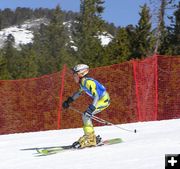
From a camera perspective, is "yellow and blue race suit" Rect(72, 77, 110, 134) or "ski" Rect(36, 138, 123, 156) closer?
"ski" Rect(36, 138, 123, 156)

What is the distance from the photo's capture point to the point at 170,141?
8.95 m

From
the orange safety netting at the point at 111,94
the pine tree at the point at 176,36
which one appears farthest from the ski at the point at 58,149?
the pine tree at the point at 176,36

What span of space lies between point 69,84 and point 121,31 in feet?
64.5

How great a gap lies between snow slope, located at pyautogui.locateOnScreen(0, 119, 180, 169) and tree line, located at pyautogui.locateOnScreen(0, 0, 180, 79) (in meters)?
20.9

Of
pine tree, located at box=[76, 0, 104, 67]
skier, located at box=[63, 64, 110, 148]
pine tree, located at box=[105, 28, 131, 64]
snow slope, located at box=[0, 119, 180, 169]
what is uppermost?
pine tree, located at box=[76, 0, 104, 67]

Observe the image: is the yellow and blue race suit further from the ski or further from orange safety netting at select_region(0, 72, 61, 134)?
orange safety netting at select_region(0, 72, 61, 134)

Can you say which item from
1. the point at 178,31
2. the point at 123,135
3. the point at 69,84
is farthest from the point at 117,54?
the point at 123,135

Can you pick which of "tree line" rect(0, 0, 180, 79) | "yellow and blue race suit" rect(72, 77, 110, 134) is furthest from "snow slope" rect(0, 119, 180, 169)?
"tree line" rect(0, 0, 180, 79)

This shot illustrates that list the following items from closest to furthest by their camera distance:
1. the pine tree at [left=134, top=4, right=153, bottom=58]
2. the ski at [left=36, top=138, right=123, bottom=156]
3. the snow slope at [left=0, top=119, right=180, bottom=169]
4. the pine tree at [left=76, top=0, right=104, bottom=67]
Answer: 1. the snow slope at [left=0, top=119, right=180, bottom=169]
2. the ski at [left=36, top=138, right=123, bottom=156]
3. the pine tree at [left=134, top=4, right=153, bottom=58]
4. the pine tree at [left=76, top=0, right=104, bottom=67]

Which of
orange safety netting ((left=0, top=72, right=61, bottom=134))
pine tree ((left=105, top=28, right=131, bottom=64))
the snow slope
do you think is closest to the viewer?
the snow slope

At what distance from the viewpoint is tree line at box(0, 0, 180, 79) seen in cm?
3469

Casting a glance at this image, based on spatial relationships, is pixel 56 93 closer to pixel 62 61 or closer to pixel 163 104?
pixel 163 104

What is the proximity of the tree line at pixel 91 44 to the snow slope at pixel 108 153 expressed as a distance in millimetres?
20899

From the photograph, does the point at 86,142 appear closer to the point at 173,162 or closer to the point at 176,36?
the point at 173,162
